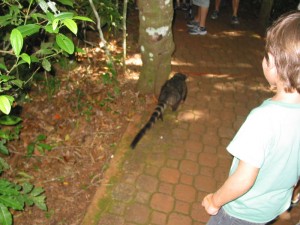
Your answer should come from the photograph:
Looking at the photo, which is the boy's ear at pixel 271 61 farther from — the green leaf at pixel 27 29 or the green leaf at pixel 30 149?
the green leaf at pixel 30 149

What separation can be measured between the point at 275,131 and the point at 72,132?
3.36m

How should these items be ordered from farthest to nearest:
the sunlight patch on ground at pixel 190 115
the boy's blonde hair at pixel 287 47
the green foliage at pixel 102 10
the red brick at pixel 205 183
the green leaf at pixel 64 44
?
the green foliage at pixel 102 10, the sunlight patch on ground at pixel 190 115, the red brick at pixel 205 183, the green leaf at pixel 64 44, the boy's blonde hair at pixel 287 47

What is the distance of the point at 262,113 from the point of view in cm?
151

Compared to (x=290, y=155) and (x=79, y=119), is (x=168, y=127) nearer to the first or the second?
(x=79, y=119)

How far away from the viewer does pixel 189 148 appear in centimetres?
425

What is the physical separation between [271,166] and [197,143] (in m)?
2.64

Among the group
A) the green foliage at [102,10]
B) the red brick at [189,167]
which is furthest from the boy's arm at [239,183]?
the green foliage at [102,10]

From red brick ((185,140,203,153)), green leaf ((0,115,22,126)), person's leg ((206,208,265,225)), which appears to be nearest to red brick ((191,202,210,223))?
red brick ((185,140,203,153))

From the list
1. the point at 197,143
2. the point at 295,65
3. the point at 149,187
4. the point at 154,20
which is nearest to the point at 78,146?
the point at 149,187

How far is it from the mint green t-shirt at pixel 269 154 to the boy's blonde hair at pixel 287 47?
6.0 inches

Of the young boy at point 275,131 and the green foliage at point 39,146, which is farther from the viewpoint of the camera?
the green foliage at point 39,146

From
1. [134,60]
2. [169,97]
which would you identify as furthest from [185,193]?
[134,60]

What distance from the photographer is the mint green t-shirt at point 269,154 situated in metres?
1.51

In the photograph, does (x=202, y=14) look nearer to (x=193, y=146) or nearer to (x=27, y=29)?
(x=193, y=146)
